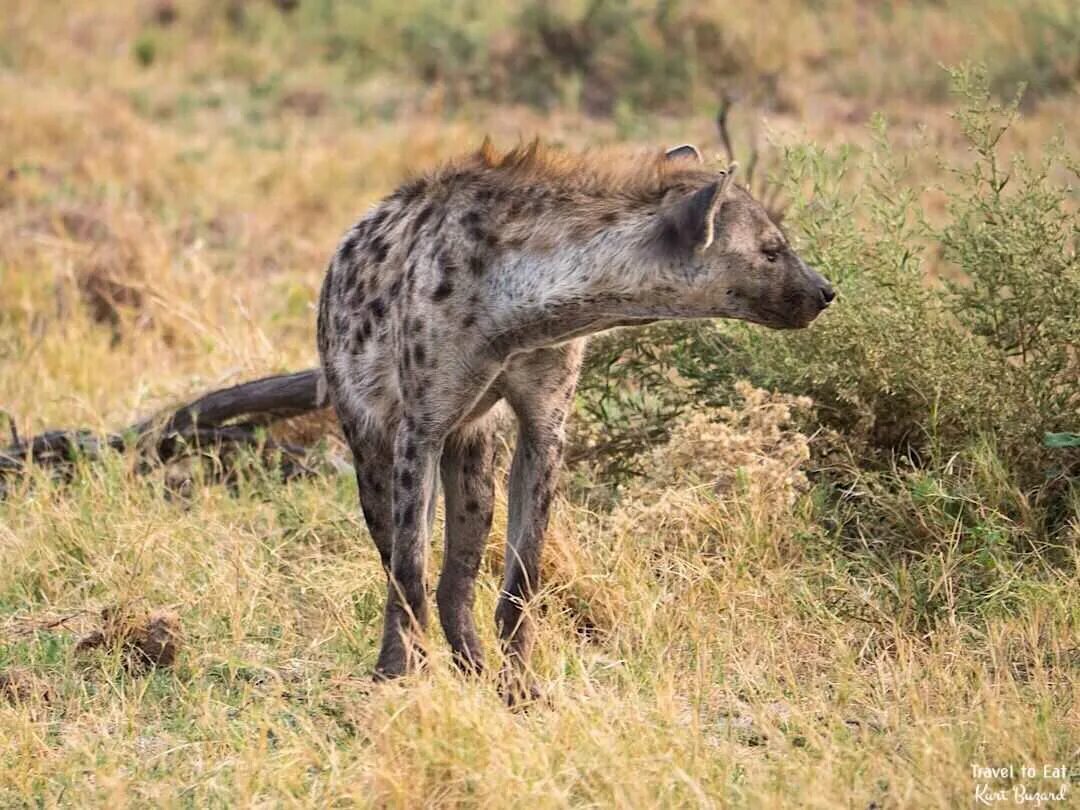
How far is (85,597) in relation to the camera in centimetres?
518

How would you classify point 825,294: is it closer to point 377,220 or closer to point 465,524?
point 465,524

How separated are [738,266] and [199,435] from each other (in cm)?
269

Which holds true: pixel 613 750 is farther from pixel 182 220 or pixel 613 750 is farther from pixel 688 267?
pixel 182 220

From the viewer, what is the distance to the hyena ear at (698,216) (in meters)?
3.89

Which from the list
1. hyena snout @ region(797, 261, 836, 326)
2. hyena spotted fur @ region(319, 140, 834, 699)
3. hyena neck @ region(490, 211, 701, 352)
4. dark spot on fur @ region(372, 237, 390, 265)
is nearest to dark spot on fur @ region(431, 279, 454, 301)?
hyena spotted fur @ region(319, 140, 834, 699)

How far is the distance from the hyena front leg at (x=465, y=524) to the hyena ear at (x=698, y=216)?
2.98ft

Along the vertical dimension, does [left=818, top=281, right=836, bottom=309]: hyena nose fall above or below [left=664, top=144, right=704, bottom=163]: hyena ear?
below

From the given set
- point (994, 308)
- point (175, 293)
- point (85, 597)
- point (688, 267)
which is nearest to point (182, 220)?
point (175, 293)

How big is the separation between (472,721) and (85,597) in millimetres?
1859

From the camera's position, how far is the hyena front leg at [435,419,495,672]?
459 cm

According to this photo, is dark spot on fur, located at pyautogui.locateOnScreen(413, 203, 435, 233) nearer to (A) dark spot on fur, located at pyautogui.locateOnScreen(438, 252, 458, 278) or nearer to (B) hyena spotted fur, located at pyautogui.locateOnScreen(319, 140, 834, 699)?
(B) hyena spotted fur, located at pyautogui.locateOnScreen(319, 140, 834, 699)

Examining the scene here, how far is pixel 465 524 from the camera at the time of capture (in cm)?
466

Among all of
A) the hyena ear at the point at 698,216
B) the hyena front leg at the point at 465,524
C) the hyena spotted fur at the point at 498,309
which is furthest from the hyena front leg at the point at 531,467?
the hyena ear at the point at 698,216

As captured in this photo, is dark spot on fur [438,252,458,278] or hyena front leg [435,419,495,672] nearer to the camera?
dark spot on fur [438,252,458,278]
